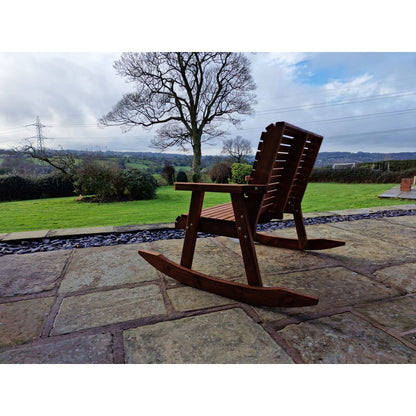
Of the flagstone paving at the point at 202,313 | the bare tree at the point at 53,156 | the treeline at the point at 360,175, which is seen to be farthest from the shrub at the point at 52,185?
the treeline at the point at 360,175

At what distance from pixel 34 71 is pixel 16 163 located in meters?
3.58

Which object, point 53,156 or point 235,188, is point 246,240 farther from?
point 53,156

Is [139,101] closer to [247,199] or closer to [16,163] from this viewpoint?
[16,163]

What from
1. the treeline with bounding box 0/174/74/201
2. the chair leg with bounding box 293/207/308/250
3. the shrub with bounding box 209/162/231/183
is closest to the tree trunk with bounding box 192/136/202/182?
the shrub with bounding box 209/162/231/183

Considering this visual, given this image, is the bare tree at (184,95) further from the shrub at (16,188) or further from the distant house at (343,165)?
the distant house at (343,165)

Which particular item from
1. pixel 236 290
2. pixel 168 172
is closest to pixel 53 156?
pixel 168 172

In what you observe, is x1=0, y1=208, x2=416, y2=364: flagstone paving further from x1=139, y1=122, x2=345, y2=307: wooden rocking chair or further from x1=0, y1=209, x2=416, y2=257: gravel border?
x1=0, y1=209, x2=416, y2=257: gravel border

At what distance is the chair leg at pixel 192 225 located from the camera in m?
1.67

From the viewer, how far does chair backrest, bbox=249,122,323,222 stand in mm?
1480

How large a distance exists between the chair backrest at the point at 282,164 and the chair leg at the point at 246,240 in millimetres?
157

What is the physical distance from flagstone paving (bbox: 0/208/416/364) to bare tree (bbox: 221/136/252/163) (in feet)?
46.3

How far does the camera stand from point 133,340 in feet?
3.85

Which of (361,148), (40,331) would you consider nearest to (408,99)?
(361,148)

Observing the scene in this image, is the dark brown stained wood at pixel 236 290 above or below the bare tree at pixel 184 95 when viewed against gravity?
below
